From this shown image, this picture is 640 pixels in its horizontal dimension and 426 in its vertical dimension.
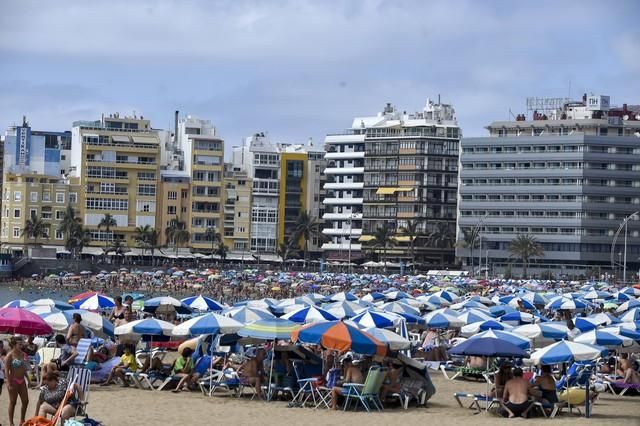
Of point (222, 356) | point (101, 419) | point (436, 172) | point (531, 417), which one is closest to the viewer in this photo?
point (101, 419)

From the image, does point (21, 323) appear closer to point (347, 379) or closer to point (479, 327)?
point (347, 379)

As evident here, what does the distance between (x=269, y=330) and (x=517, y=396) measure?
4.44 metres

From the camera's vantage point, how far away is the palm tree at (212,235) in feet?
404

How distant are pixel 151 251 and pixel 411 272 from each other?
78.9 feet

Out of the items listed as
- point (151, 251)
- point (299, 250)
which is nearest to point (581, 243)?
point (299, 250)

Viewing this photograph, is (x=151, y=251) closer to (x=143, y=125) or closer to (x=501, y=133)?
(x=143, y=125)

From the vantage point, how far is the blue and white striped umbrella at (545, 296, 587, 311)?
47.3 meters

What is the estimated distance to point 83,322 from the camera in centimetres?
2594

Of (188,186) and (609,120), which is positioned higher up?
(609,120)

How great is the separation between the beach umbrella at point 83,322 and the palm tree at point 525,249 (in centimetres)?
9272

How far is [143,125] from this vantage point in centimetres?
12156

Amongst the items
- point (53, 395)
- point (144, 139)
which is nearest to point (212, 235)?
point (144, 139)

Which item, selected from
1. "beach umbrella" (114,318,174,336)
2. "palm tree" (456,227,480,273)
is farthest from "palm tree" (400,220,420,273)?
"beach umbrella" (114,318,174,336)

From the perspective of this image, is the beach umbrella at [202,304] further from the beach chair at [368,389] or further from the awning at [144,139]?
the awning at [144,139]
